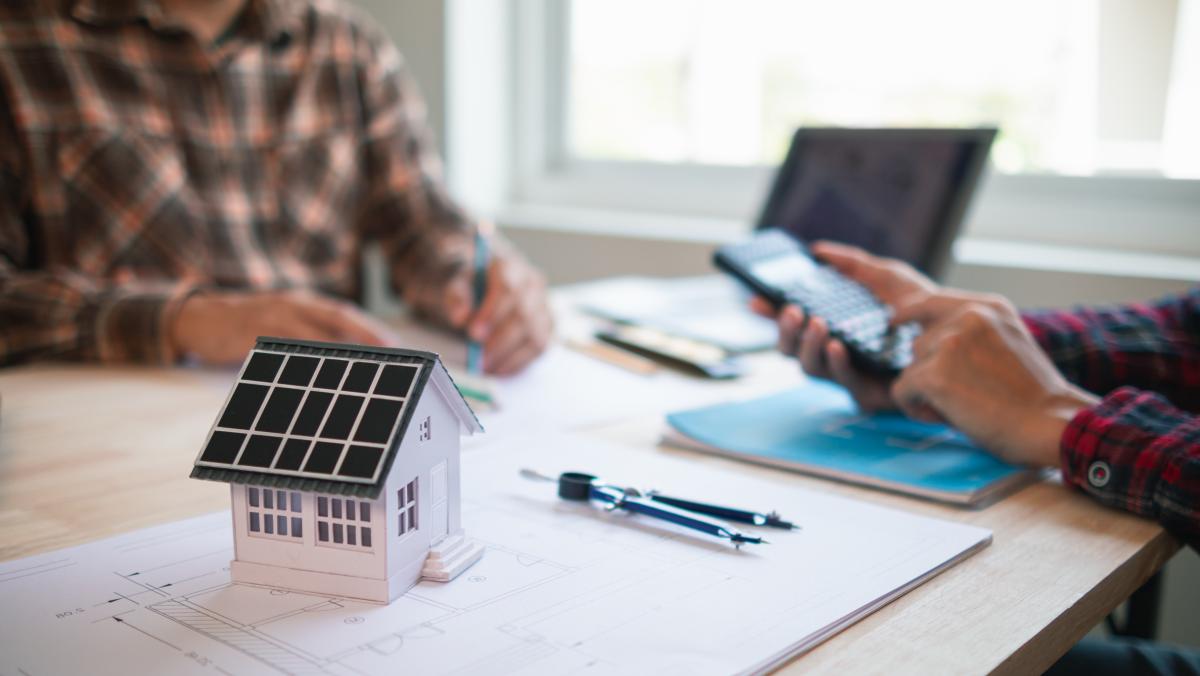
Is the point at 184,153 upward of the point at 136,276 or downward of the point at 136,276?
upward

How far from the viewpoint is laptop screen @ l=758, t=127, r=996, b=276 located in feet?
3.69

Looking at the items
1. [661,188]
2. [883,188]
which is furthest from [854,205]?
[661,188]

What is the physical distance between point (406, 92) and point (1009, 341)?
1.09 metres

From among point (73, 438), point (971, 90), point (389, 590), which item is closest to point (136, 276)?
point (73, 438)

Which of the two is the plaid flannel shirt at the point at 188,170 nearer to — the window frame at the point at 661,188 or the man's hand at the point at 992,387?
the window frame at the point at 661,188

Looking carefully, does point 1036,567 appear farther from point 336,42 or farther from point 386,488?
point 336,42

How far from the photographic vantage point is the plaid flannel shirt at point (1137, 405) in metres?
0.58

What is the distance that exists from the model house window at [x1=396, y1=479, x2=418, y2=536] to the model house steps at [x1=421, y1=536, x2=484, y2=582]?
0.02 meters

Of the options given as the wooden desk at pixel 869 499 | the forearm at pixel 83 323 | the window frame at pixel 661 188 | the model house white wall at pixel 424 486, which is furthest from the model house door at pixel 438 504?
the window frame at pixel 661 188

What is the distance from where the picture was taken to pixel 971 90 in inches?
58.6

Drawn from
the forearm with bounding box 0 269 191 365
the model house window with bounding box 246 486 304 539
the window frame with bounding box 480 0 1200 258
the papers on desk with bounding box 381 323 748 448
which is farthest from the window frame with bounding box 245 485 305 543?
the window frame with bounding box 480 0 1200 258

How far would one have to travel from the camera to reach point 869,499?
2.00 feet

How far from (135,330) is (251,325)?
12 centimetres

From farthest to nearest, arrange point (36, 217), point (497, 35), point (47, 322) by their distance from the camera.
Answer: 1. point (497, 35)
2. point (36, 217)
3. point (47, 322)
